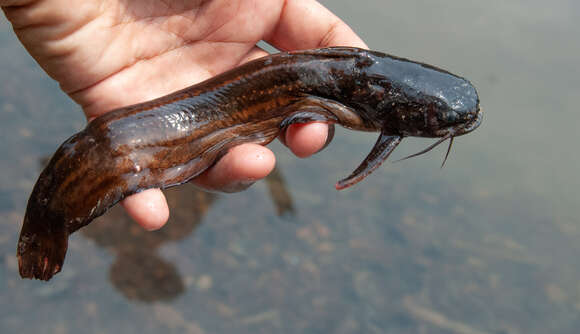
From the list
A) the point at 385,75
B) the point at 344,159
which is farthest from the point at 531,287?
the point at 385,75

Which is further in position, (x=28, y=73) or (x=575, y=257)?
(x=28, y=73)

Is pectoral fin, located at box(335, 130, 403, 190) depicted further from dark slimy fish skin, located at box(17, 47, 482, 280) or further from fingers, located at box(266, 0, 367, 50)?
fingers, located at box(266, 0, 367, 50)

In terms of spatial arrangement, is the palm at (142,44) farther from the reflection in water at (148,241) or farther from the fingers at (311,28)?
the reflection in water at (148,241)

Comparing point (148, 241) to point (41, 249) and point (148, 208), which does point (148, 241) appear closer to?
point (41, 249)

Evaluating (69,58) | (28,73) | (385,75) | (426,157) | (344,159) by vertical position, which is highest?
(385,75)

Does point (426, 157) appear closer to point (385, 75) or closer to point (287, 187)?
point (287, 187)

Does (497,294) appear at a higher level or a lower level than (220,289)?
higher

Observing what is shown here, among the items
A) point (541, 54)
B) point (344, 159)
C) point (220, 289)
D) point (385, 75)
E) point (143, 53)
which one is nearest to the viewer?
point (385, 75)
